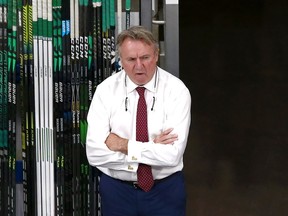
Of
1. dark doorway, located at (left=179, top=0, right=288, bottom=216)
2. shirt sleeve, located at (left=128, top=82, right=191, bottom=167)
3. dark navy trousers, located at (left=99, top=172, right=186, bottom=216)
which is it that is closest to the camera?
shirt sleeve, located at (left=128, top=82, right=191, bottom=167)

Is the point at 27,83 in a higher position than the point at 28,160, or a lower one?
higher

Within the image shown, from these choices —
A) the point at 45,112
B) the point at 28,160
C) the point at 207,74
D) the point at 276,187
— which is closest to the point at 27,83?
the point at 45,112

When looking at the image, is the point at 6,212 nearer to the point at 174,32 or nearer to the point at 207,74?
the point at 174,32

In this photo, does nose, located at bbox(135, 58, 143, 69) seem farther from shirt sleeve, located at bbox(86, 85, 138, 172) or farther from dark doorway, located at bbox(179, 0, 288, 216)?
dark doorway, located at bbox(179, 0, 288, 216)

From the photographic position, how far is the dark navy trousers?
3428 mm

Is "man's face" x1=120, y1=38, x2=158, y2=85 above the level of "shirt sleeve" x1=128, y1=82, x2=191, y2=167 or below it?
above

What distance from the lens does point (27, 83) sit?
4074mm

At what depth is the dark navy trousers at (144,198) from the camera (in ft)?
11.2

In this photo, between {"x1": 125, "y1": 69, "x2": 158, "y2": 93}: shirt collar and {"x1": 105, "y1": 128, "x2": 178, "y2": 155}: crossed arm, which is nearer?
{"x1": 105, "y1": 128, "x2": 178, "y2": 155}: crossed arm

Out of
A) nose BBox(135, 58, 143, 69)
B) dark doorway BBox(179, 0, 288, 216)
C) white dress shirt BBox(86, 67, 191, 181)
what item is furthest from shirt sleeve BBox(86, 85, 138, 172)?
dark doorway BBox(179, 0, 288, 216)

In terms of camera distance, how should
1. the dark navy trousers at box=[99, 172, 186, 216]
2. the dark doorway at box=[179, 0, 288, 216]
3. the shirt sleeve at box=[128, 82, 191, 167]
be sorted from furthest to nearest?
the dark doorway at box=[179, 0, 288, 216] → the dark navy trousers at box=[99, 172, 186, 216] → the shirt sleeve at box=[128, 82, 191, 167]

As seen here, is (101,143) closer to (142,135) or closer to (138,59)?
(142,135)

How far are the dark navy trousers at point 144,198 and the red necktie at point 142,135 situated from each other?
53 millimetres

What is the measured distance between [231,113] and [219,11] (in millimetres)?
804
